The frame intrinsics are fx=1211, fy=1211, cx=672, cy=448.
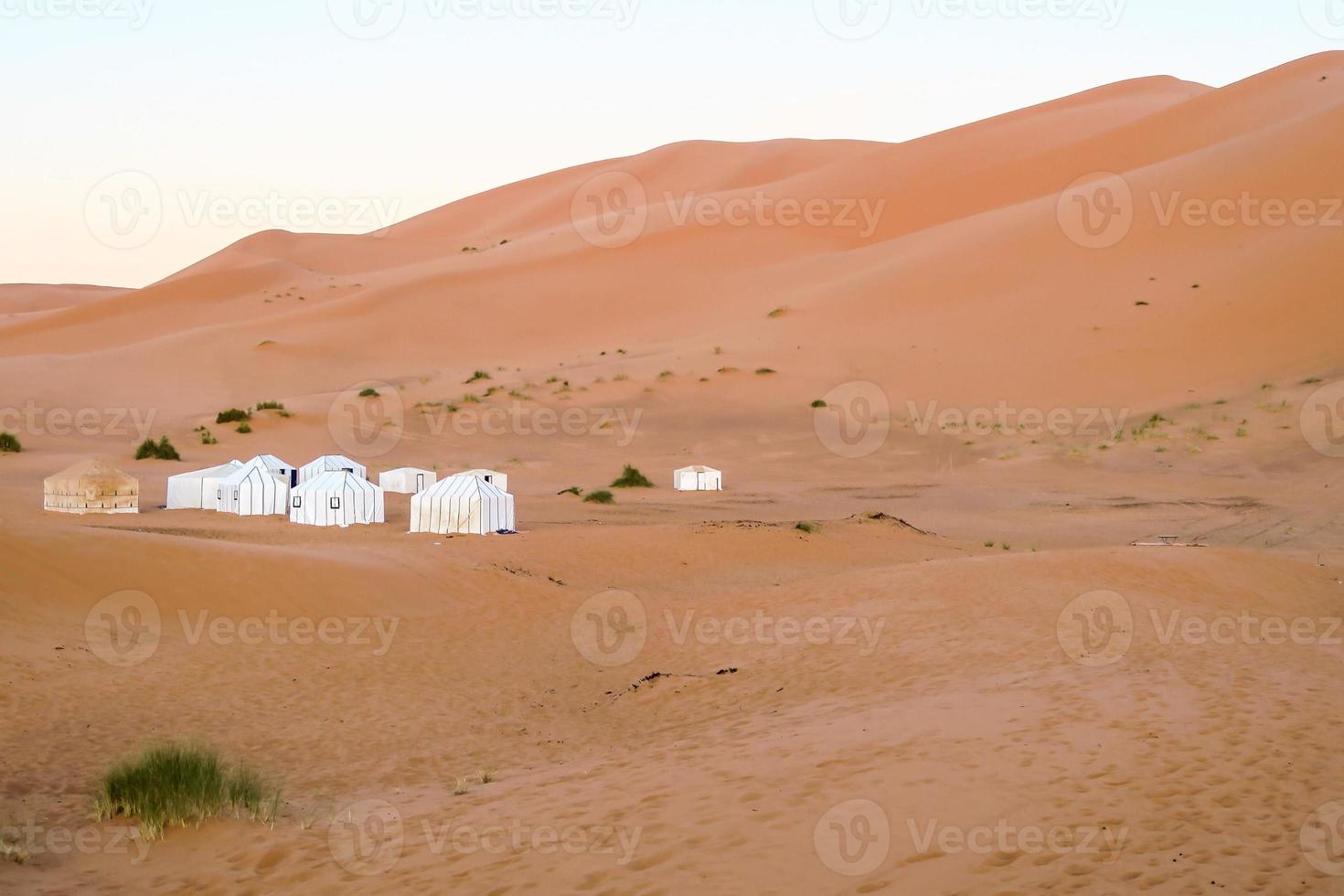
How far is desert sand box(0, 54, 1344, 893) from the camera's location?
7.50 meters

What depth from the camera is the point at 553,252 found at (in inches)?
2889

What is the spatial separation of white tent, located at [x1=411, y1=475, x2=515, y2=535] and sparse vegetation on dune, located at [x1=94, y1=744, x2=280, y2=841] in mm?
15876

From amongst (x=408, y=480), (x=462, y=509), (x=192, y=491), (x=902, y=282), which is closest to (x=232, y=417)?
(x=408, y=480)

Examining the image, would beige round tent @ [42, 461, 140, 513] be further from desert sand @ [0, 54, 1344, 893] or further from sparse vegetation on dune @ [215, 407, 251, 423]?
sparse vegetation on dune @ [215, 407, 251, 423]

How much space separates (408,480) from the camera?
31609 mm

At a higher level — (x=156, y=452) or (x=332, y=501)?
(x=156, y=452)

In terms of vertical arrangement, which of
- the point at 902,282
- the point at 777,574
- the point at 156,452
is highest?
the point at 902,282

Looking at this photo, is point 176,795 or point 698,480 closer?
point 176,795

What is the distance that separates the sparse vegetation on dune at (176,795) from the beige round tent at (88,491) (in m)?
18.2

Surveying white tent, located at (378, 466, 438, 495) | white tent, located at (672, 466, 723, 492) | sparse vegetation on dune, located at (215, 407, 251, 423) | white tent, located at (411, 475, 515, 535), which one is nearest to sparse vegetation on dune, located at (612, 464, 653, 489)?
white tent, located at (672, 466, 723, 492)

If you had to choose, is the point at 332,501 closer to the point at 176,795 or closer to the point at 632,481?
the point at 632,481

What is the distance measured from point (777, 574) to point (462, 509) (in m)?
6.80

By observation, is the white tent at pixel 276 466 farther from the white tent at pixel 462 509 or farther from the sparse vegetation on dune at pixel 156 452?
the sparse vegetation on dune at pixel 156 452

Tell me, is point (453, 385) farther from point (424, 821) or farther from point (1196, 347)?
point (424, 821)
